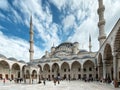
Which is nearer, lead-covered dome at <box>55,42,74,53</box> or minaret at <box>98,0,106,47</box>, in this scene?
minaret at <box>98,0,106,47</box>

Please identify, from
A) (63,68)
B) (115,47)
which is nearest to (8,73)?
(63,68)

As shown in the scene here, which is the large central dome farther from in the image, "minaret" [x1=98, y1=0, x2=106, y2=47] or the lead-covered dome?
"minaret" [x1=98, y1=0, x2=106, y2=47]

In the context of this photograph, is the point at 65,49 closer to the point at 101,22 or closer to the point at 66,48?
the point at 66,48

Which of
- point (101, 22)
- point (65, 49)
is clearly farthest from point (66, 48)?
point (101, 22)

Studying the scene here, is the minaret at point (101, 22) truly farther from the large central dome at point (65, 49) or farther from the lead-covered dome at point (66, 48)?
the lead-covered dome at point (66, 48)

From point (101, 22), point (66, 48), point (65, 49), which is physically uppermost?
point (101, 22)

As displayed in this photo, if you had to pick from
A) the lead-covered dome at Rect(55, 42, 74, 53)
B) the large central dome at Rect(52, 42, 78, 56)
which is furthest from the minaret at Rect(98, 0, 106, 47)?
the lead-covered dome at Rect(55, 42, 74, 53)

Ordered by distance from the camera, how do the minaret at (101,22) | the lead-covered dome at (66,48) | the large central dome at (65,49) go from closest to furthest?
the minaret at (101,22)
the large central dome at (65,49)
the lead-covered dome at (66,48)

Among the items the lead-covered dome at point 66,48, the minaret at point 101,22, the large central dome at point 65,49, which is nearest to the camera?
the minaret at point 101,22

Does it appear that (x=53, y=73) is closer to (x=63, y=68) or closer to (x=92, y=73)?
(x=63, y=68)

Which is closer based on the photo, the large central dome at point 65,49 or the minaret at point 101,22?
the minaret at point 101,22

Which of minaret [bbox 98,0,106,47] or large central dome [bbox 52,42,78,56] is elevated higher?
minaret [bbox 98,0,106,47]

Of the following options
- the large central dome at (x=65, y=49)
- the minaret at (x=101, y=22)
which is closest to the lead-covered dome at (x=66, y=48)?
the large central dome at (x=65, y=49)

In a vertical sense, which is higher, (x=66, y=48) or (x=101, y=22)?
(x=101, y=22)
